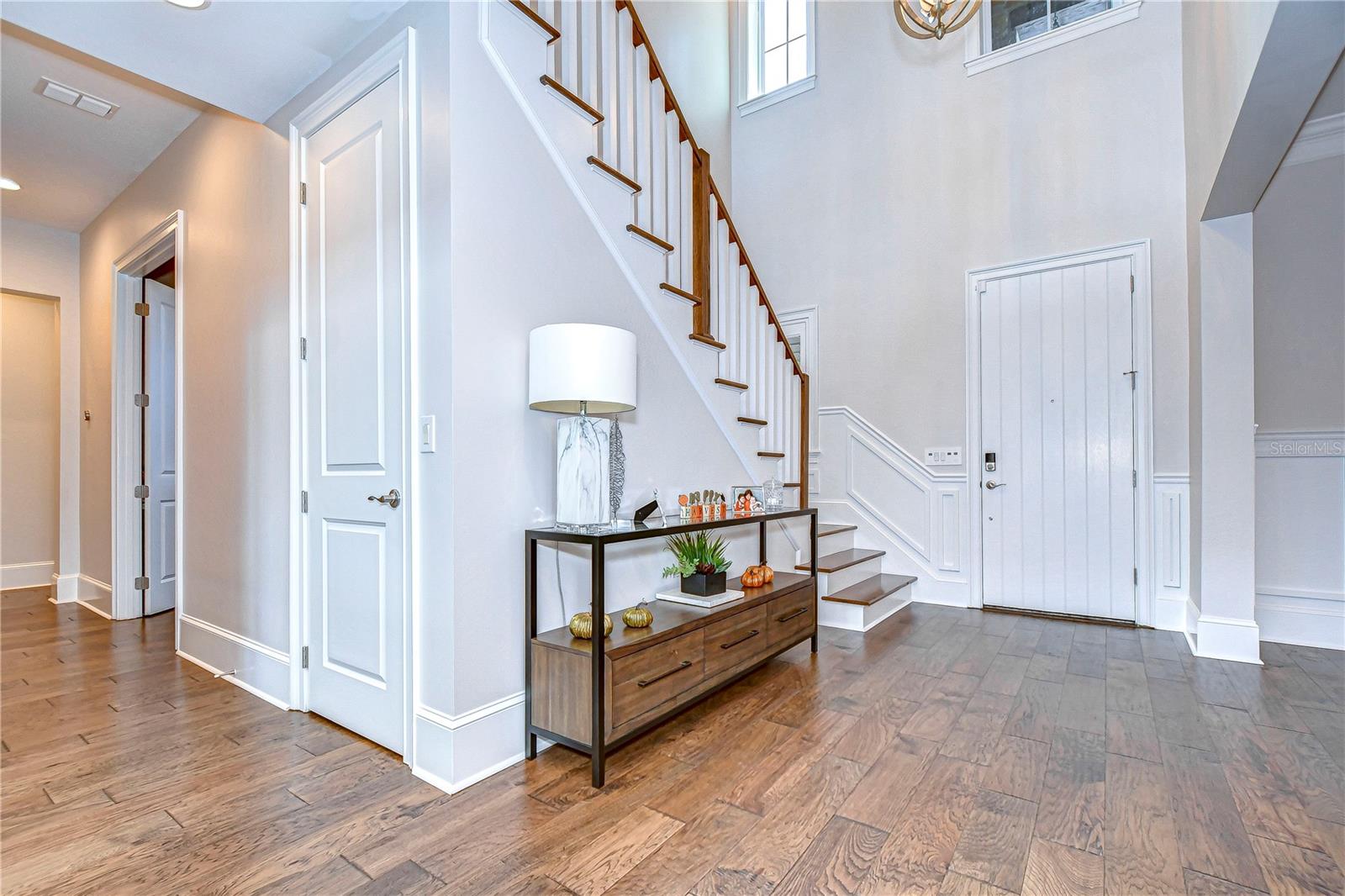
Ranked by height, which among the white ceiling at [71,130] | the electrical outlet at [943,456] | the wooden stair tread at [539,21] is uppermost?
the white ceiling at [71,130]

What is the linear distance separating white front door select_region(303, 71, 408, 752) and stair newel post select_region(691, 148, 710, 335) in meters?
1.47

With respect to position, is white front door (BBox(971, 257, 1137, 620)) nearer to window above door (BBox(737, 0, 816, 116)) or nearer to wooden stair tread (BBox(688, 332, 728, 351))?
wooden stair tread (BBox(688, 332, 728, 351))

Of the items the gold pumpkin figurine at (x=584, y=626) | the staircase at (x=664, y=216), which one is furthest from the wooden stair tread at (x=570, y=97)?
the gold pumpkin figurine at (x=584, y=626)

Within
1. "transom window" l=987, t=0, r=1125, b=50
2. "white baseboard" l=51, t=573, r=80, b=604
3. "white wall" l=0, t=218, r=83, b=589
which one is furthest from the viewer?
"white baseboard" l=51, t=573, r=80, b=604

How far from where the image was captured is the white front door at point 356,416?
2.22m

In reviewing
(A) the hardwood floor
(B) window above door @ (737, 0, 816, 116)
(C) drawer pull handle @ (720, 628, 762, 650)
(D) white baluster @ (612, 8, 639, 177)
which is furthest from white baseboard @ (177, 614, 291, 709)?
(B) window above door @ (737, 0, 816, 116)

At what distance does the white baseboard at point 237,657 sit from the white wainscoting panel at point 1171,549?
4734 millimetres

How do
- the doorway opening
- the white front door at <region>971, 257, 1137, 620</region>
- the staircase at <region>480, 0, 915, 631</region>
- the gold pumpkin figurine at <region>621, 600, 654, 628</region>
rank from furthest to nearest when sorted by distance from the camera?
the doorway opening
the white front door at <region>971, 257, 1137, 620</region>
the staircase at <region>480, 0, 915, 631</region>
the gold pumpkin figurine at <region>621, 600, 654, 628</region>

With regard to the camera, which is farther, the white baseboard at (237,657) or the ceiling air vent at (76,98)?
the ceiling air vent at (76,98)

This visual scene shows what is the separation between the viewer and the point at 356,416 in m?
2.40

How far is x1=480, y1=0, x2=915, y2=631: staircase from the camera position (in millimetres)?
2373

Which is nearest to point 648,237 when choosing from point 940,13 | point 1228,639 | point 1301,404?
point 940,13

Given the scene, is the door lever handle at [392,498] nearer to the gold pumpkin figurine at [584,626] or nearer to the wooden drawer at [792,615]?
the gold pumpkin figurine at [584,626]

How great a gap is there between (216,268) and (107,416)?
85.6 inches
